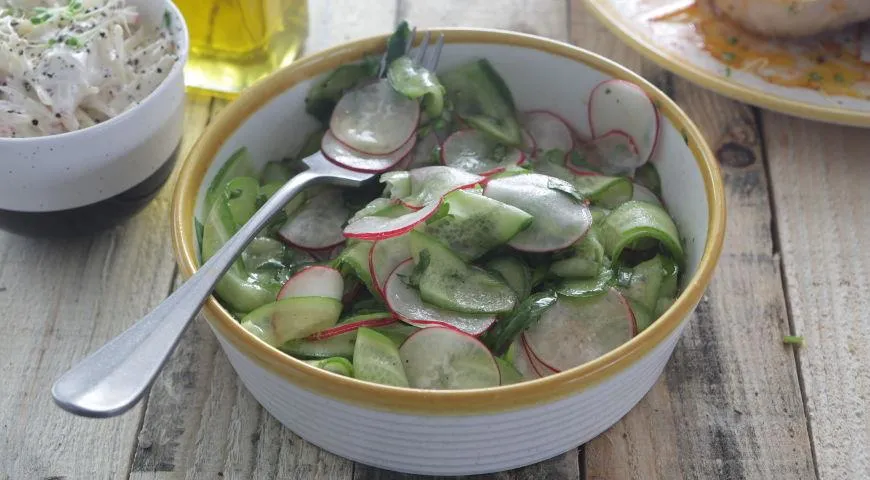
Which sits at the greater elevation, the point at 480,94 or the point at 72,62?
the point at 72,62

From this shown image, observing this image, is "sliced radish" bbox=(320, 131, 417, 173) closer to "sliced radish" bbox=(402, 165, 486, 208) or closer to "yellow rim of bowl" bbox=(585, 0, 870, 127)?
"sliced radish" bbox=(402, 165, 486, 208)

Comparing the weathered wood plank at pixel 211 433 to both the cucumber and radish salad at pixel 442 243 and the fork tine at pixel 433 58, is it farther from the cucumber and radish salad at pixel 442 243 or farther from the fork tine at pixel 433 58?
the fork tine at pixel 433 58

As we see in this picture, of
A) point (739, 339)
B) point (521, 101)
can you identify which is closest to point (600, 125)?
point (521, 101)

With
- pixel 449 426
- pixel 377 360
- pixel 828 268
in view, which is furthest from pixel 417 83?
pixel 828 268

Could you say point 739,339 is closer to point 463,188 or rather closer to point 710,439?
point 710,439

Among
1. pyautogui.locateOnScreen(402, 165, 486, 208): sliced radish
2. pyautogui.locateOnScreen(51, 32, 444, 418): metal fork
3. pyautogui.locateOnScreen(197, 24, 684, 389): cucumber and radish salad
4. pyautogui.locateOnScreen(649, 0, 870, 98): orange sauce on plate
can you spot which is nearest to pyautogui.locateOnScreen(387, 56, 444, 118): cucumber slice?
pyautogui.locateOnScreen(197, 24, 684, 389): cucumber and radish salad

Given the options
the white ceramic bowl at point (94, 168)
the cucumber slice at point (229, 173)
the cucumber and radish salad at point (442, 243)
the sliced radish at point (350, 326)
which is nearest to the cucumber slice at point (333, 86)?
the cucumber and radish salad at point (442, 243)

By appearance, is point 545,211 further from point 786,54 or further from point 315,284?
point 786,54
